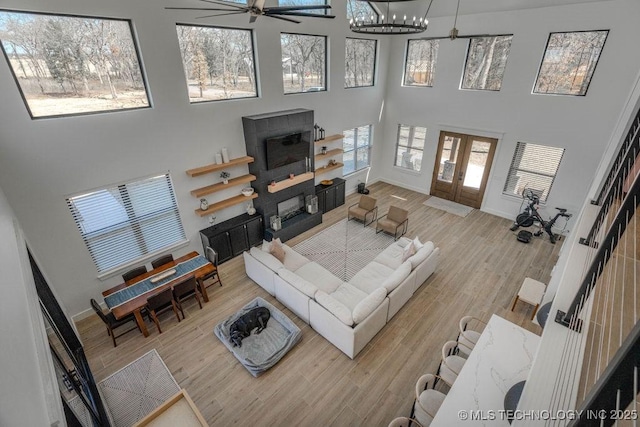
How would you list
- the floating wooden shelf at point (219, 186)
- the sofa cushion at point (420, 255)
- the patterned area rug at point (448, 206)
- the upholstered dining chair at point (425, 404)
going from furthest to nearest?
the patterned area rug at point (448, 206) → the floating wooden shelf at point (219, 186) → the sofa cushion at point (420, 255) → the upholstered dining chair at point (425, 404)

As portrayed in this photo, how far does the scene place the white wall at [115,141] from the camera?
427 cm

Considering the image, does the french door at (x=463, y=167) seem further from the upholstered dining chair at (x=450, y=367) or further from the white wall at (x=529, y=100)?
the upholstered dining chair at (x=450, y=367)

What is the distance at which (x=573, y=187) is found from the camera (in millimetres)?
7340

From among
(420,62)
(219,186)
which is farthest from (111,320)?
(420,62)

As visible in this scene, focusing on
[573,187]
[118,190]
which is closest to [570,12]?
[573,187]

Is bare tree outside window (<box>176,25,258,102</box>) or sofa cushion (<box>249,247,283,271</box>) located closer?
bare tree outside window (<box>176,25,258,102</box>)

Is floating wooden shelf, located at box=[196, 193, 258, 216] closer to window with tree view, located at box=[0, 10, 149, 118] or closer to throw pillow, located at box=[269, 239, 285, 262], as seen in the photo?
throw pillow, located at box=[269, 239, 285, 262]

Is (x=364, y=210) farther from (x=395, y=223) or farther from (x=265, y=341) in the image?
(x=265, y=341)

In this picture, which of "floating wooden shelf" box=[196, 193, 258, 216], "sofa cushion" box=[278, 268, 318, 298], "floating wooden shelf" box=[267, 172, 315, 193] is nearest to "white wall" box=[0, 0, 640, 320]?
"floating wooden shelf" box=[196, 193, 258, 216]

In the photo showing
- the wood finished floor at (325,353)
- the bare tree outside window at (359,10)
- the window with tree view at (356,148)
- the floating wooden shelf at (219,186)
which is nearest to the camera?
the wood finished floor at (325,353)

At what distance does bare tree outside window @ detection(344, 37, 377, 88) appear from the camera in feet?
28.0

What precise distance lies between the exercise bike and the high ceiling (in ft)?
14.4

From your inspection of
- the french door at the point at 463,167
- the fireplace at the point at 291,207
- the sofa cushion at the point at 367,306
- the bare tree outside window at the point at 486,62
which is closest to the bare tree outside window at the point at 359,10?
the bare tree outside window at the point at 486,62

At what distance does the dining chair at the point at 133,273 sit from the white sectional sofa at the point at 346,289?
1972mm
